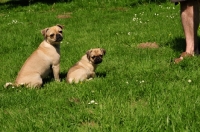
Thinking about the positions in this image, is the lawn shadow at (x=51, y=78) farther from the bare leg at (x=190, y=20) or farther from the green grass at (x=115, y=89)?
the bare leg at (x=190, y=20)

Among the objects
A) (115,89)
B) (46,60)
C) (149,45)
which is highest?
(46,60)

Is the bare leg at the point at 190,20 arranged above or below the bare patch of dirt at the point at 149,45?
above

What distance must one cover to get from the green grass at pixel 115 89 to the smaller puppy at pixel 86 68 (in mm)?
281

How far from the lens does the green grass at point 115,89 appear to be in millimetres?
4355

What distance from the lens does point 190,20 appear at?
7625 millimetres

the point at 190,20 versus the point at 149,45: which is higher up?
the point at 190,20

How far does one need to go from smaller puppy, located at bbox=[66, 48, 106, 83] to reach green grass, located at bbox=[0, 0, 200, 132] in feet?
0.92

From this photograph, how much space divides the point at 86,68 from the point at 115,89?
5.44 ft

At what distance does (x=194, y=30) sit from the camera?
7.72m

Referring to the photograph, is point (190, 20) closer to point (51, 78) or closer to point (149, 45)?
point (149, 45)

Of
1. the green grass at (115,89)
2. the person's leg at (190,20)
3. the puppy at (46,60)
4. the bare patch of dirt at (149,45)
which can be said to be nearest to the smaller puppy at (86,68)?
the green grass at (115,89)

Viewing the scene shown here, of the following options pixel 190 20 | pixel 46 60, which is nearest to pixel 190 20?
pixel 190 20

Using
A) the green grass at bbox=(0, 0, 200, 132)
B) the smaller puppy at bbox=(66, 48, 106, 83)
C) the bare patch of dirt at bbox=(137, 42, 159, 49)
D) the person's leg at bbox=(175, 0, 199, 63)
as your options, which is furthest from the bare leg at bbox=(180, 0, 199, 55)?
the smaller puppy at bbox=(66, 48, 106, 83)

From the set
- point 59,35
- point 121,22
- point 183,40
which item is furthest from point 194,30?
point 121,22
